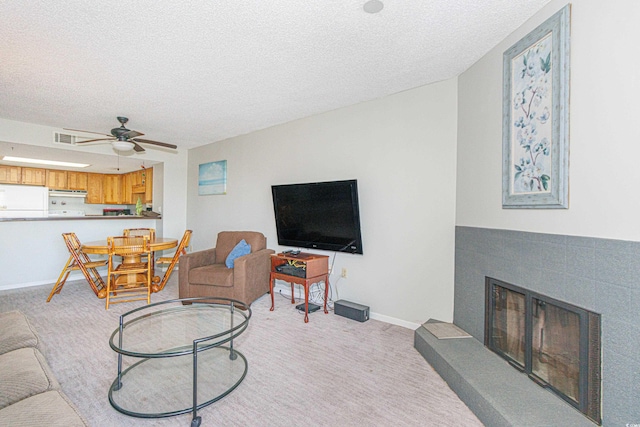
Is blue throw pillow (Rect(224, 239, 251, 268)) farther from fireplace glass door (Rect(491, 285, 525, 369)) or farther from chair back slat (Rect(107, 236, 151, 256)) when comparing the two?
fireplace glass door (Rect(491, 285, 525, 369))

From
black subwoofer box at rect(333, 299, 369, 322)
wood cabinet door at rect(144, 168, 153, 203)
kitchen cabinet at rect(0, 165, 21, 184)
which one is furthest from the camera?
wood cabinet door at rect(144, 168, 153, 203)

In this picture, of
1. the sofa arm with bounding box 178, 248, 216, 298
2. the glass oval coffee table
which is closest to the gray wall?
the glass oval coffee table

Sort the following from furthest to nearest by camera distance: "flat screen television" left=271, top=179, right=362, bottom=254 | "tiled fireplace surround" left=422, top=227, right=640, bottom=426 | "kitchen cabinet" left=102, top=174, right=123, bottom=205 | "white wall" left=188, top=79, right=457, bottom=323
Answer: "kitchen cabinet" left=102, top=174, right=123, bottom=205, "flat screen television" left=271, top=179, right=362, bottom=254, "white wall" left=188, top=79, right=457, bottom=323, "tiled fireplace surround" left=422, top=227, right=640, bottom=426

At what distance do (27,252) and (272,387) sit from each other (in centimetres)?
468

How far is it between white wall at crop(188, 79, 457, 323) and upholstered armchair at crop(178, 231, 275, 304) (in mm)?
884

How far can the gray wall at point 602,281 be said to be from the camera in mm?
1240

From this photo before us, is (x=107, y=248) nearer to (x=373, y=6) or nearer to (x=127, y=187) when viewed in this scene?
(x=373, y=6)

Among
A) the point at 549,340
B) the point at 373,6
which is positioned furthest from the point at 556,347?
the point at 373,6

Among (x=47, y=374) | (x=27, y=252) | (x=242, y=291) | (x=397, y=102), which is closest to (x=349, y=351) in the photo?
(x=242, y=291)

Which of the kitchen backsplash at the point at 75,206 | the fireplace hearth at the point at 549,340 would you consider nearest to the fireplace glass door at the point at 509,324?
the fireplace hearth at the point at 549,340

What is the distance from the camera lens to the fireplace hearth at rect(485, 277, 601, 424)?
4.58 feet

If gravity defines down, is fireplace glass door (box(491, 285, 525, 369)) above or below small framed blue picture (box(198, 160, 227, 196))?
below

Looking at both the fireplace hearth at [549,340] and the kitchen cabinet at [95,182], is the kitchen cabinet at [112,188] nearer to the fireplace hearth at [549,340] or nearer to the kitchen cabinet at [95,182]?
the kitchen cabinet at [95,182]

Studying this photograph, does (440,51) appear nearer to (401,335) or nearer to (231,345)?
(401,335)
